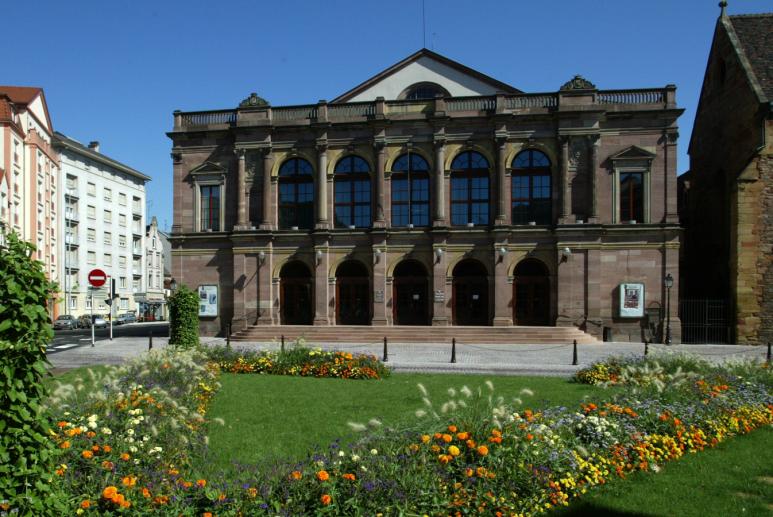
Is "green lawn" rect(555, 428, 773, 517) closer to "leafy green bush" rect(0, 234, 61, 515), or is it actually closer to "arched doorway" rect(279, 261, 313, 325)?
"leafy green bush" rect(0, 234, 61, 515)

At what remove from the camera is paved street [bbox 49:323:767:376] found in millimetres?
18234

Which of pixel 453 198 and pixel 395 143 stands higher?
pixel 395 143

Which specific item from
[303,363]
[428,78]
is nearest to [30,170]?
[428,78]

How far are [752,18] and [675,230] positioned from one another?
13.4 m

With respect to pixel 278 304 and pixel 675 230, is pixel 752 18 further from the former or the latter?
pixel 278 304

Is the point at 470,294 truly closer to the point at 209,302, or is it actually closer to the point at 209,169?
the point at 209,302

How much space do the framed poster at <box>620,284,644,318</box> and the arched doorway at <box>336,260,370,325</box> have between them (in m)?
14.0

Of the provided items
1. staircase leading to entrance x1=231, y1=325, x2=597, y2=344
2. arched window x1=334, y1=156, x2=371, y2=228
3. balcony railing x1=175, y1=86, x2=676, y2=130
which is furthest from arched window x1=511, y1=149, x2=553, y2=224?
arched window x1=334, y1=156, x2=371, y2=228

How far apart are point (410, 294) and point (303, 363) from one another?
16.4 m

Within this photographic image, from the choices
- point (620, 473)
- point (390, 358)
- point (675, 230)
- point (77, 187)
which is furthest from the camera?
point (77, 187)

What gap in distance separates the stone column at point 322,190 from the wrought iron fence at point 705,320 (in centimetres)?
2026

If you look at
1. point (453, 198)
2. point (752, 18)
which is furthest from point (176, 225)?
point (752, 18)

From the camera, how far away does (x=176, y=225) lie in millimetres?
34000

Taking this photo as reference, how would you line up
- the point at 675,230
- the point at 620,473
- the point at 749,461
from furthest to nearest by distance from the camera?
the point at 675,230 < the point at 749,461 < the point at 620,473
